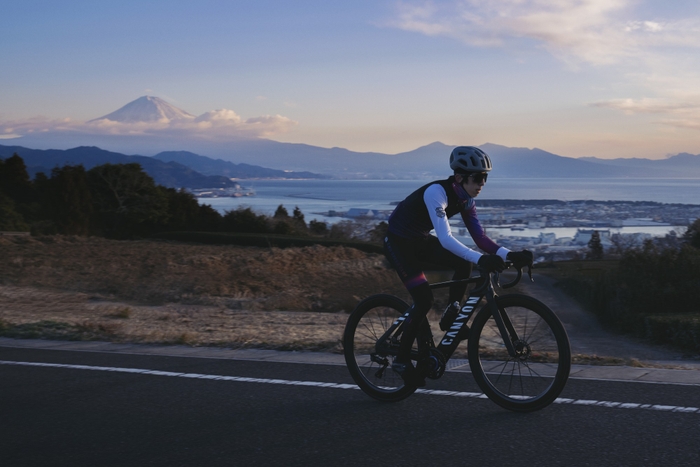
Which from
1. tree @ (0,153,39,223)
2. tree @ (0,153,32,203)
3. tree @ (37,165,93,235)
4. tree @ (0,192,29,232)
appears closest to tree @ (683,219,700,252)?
Answer: tree @ (37,165,93,235)

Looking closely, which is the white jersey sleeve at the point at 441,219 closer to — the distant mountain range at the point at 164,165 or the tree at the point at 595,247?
the tree at the point at 595,247

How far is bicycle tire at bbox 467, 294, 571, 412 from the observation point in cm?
469

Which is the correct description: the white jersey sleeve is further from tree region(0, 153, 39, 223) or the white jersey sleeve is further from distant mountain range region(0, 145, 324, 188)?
tree region(0, 153, 39, 223)

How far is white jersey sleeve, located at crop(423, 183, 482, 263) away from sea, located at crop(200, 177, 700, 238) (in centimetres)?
3660

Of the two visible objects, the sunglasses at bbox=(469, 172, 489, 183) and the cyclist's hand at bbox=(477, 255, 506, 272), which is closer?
the cyclist's hand at bbox=(477, 255, 506, 272)

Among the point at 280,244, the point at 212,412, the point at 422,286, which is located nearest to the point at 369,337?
the point at 422,286

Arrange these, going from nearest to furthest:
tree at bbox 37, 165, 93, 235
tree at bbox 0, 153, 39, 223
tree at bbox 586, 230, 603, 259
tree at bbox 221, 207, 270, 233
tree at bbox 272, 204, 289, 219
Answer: tree at bbox 586, 230, 603, 259 → tree at bbox 221, 207, 270, 233 → tree at bbox 37, 165, 93, 235 → tree at bbox 272, 204, 289, 219 → tree at bbox 0, 153, 39, 223

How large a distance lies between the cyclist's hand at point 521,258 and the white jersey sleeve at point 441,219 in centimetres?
28

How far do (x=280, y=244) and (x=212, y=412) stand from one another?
105ft

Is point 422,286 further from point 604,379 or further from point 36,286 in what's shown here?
point 36,286

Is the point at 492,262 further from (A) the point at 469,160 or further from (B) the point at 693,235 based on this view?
(B) the point at 693,235

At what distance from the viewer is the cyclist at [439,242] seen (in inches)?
187

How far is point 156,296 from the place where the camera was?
18.5m

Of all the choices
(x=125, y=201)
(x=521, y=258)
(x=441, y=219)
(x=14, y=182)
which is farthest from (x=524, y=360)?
(x=14, y=182)
